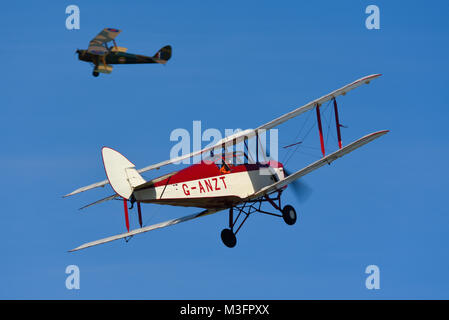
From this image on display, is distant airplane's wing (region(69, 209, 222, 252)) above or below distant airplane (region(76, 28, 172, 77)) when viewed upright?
below

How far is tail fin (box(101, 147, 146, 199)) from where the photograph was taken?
23469mm

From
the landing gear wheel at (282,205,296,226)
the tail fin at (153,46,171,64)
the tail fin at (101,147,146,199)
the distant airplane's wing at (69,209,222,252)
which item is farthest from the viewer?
the tail fin at (153,46,171,64)

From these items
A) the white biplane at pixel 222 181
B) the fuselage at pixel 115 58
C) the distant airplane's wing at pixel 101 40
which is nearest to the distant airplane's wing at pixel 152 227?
the white biplane at pixel 222 181

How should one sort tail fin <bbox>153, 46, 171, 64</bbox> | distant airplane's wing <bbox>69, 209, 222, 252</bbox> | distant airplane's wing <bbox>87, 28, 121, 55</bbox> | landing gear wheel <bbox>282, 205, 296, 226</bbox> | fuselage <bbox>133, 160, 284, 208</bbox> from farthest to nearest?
tail fin <bbox>153, 46, 171, 64</bbox> < distant airplane's wing <bbox>87, 28, 121, 55</bbox> < landing gear wheel <bbox>282, 205, 296, 226</bbox> < distant airplane's wing <bbox>69, 209, 222, 252</bbox> < fuselage <bbox>133, 160, 284, 208</bbox>

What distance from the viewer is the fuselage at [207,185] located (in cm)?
2375

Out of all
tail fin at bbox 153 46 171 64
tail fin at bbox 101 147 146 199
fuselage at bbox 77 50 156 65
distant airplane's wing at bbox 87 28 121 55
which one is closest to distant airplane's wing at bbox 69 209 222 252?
tail fin at bbox 101 147 146 199

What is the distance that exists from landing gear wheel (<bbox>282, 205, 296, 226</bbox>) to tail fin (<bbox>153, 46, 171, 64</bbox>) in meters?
8.90

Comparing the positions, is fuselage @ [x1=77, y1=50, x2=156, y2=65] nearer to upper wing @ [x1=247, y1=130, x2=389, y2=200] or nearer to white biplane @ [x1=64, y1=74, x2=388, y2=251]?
white biplane @ [x1=64, y1=74, x2=388, y2=251]

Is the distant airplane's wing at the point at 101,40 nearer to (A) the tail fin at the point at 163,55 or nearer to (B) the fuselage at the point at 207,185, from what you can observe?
(A) the tail fin at the point at 163,55

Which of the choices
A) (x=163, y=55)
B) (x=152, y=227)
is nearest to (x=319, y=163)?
(x=152, y=227)

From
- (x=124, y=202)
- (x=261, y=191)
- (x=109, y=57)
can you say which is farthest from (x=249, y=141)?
(x=109, y=57)
